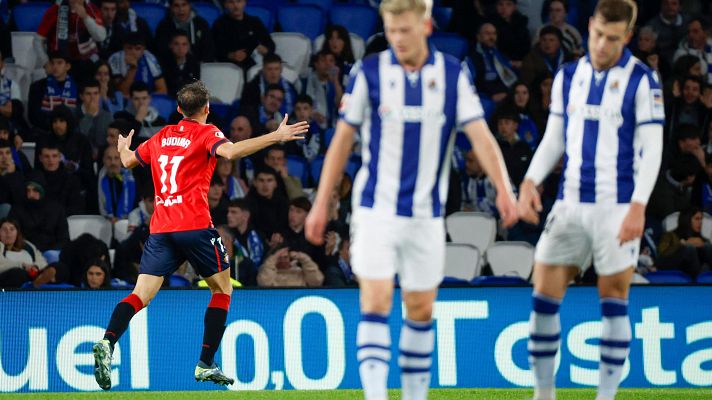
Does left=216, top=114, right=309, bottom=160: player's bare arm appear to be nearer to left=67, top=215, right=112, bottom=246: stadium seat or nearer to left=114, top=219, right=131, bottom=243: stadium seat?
left=114, top=219, right=131, bottom=243: stadium seat

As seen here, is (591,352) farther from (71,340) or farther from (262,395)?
(71,340)

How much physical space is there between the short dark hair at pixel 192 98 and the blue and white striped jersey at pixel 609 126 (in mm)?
2662

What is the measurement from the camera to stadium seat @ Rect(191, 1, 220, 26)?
45.9 feet

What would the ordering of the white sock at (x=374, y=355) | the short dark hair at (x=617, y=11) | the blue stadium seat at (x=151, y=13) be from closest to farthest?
1. the white sock at (x=374, y=355)
2. the short dark hair at (x=617, y=11)
3. the blue stadium seat at (x=151, y=13)

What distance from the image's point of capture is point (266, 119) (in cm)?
1271

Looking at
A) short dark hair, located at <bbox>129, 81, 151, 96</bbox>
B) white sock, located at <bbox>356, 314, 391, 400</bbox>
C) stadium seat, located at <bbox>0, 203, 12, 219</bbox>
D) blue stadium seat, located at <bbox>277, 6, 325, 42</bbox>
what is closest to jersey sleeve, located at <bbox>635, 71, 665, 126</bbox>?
white sock, located at <bbox>356, 314, 391, 400</bbox>

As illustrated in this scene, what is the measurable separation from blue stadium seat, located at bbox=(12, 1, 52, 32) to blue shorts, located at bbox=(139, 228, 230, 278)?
643 cm

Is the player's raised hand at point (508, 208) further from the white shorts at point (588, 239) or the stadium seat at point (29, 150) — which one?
the stadium seat at point (29, 150)

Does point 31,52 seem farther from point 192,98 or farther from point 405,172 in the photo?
point 405,172

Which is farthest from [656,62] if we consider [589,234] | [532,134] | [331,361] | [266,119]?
[589,234]

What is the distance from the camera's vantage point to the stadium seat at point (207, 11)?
1398 cm

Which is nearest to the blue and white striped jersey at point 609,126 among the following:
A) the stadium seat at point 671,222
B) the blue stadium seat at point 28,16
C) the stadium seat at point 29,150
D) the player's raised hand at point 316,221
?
the player's raised hand at point 316,221

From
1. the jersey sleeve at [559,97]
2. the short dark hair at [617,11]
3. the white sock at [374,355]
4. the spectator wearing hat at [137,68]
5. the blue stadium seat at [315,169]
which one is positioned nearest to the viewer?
the white sock at [374,355]

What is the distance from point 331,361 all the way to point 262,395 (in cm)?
71
